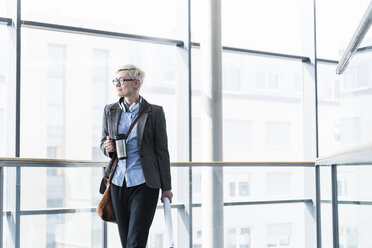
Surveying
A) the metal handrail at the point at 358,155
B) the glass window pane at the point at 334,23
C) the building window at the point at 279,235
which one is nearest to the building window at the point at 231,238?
the building window at the point at 279,235

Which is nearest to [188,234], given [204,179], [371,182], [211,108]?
[204,179]

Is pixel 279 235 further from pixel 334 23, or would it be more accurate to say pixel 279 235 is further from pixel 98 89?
pixel 334 23

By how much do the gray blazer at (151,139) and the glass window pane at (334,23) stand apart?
4900 mm

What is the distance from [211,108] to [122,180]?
305cm

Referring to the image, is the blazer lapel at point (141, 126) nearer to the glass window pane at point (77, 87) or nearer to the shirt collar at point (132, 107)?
the shirt collar at point (132, 107)

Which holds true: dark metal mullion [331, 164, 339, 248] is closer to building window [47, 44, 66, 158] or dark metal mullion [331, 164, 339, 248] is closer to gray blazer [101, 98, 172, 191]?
gray blazer [101, 98, 172, 191]

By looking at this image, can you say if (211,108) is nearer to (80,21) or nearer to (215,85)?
(215,85)

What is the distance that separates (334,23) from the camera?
8.48m

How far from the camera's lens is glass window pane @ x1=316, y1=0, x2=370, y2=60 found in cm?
803

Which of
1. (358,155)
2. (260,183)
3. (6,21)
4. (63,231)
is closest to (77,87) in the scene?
(6,21)

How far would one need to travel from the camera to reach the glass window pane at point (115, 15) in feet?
20.9

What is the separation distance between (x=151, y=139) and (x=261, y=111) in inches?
261

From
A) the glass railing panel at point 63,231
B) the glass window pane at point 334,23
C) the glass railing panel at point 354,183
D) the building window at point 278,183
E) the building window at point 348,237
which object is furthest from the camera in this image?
the glass window pane at point 334,23

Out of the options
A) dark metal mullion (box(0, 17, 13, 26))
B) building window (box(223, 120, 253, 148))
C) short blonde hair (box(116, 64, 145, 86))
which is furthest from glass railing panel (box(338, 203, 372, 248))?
building window (box(223, 120, 253, 148))
